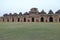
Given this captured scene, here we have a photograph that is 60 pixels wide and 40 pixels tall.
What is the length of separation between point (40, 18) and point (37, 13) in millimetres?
1015

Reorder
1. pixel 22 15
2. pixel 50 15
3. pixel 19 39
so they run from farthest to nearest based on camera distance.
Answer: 1. pixel 22 15
2. pixel 50 15
3. pixel 19 39

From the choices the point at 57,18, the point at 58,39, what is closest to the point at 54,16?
the point at 57,18

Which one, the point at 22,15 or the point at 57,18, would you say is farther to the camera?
the point at 22,15

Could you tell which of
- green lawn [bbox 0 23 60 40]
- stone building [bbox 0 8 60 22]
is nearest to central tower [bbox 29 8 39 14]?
stone building [bbox 0 8 60 22]

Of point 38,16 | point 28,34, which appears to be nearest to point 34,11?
point 38,16

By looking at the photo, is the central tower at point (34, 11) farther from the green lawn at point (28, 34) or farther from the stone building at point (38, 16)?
the green lawn at point (28, 34)

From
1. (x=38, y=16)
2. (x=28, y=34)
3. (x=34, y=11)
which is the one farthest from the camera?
(x=38, y=16)

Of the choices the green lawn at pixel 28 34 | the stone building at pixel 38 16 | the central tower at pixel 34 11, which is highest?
the central tower at pixel 34 11

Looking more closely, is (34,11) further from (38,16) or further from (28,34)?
(28,34)

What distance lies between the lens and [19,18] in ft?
100

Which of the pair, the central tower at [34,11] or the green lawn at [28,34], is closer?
the green lawn at [28,34]

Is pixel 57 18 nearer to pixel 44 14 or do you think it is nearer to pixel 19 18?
pixel 44 14

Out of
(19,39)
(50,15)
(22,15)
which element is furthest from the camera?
(22,15)

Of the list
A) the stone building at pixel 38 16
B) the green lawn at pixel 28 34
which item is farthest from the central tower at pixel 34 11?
the green lawn at pixel 28 34
